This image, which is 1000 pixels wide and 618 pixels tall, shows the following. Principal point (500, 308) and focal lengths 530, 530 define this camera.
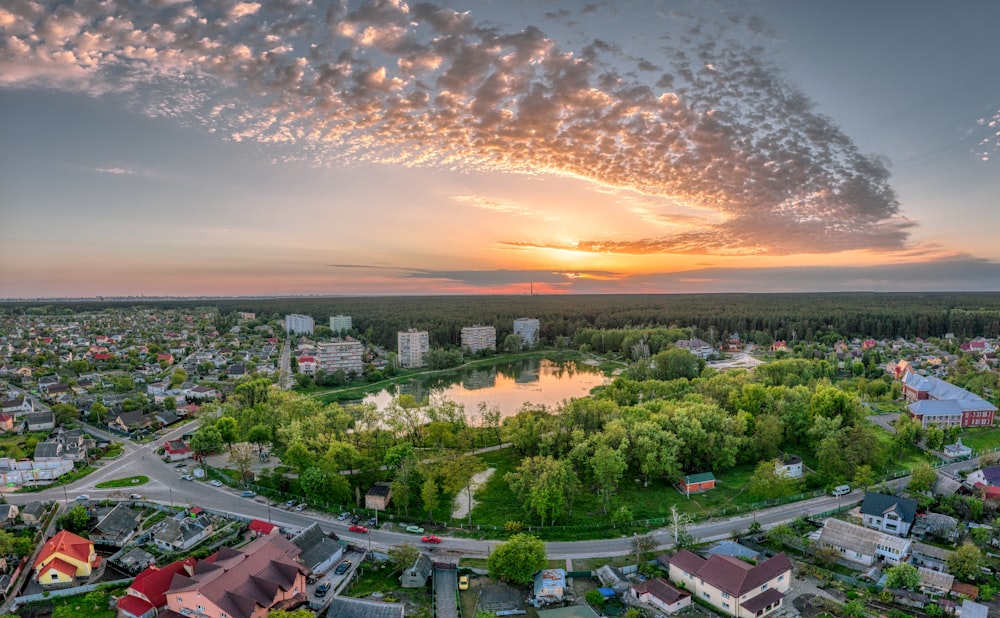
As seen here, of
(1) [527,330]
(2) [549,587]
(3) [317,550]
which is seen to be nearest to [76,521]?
(3) [317,550]

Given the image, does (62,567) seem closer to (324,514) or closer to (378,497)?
(324,514)

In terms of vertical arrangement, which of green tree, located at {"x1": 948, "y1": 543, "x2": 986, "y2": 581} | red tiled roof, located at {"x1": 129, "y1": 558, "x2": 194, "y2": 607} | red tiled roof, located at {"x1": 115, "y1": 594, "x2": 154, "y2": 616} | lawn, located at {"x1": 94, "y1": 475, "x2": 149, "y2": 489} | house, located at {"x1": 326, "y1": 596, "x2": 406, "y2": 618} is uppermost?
green tree, located at {"x1": 948, "y1": 543, "x2": 986, "y2": 581}

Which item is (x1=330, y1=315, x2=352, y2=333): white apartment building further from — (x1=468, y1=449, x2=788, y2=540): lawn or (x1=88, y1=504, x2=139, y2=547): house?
(x1=88, y1=504, x2=139, y2=547): house

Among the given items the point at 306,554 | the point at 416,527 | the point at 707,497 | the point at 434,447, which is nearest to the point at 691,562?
the point at 707,497

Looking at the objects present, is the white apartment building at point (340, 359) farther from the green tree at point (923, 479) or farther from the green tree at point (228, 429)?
the green tree at point (923, 479)

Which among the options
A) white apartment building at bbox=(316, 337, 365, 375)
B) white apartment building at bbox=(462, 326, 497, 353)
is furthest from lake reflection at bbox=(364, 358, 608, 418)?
white apartment building at bbox=(462, 326, 497, 353)
